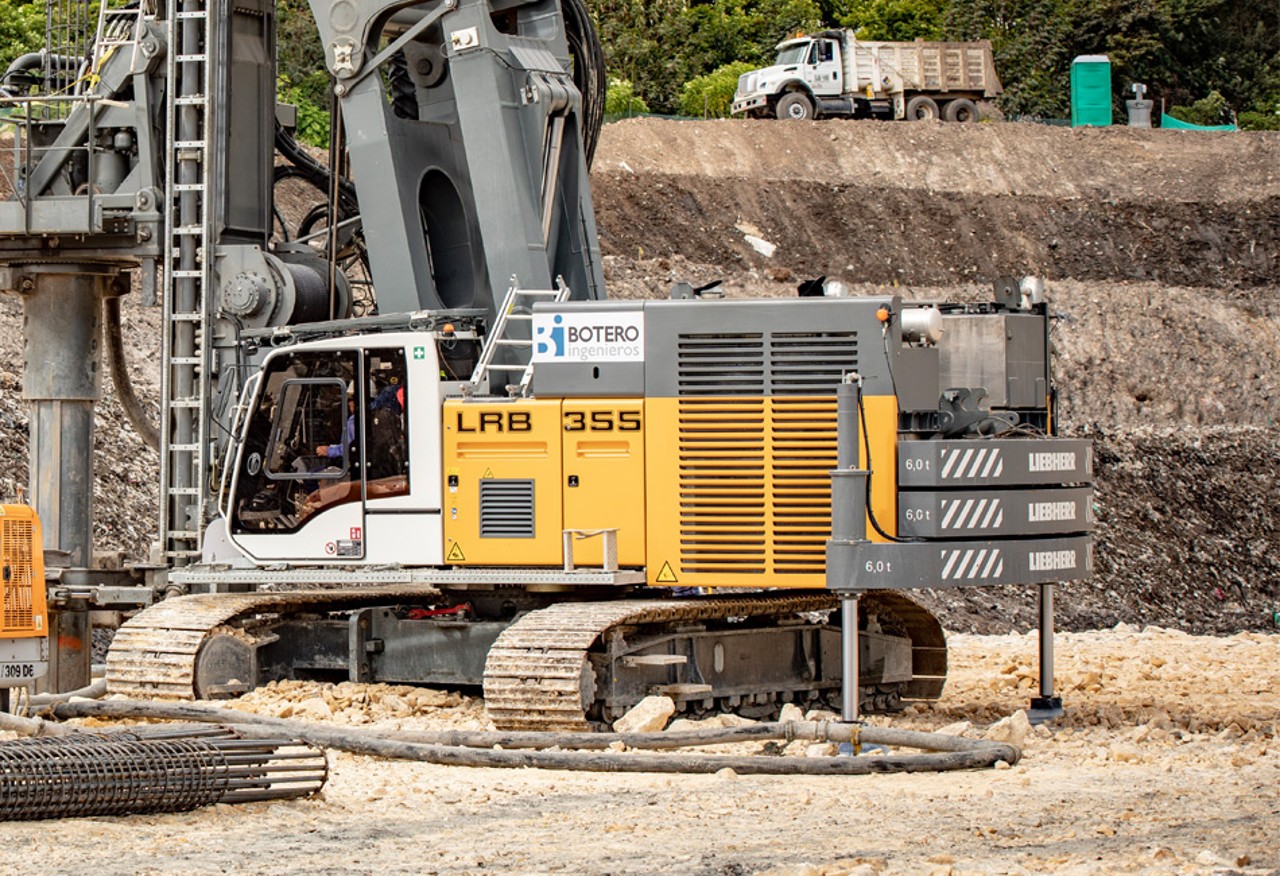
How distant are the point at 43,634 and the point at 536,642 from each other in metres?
2.93

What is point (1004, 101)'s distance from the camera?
1934 inches

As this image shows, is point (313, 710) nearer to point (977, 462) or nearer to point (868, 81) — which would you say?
point (977, 462)

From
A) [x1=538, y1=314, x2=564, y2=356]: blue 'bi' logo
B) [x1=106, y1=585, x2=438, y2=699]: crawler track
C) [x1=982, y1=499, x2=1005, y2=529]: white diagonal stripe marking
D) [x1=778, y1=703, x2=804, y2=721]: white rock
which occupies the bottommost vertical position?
[x1=778, y1=703, x2=804, y2=721]: white rock

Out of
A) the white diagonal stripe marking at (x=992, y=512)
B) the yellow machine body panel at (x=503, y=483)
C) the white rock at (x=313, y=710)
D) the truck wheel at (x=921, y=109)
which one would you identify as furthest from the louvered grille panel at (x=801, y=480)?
the truck wheel at (x=921, y=109)

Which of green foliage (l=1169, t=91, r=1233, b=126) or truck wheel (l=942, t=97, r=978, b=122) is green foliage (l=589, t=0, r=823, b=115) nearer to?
truck wheel (l=942, t=97, r=978, b=122)

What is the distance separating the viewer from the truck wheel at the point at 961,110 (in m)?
44.0

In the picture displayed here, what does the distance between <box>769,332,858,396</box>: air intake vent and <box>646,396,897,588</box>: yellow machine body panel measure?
0.26 ft

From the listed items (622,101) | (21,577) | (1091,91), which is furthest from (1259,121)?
(21,577)

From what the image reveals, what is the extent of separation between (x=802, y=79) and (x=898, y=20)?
401 inches

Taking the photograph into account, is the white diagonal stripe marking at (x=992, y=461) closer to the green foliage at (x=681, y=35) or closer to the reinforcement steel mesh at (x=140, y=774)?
the reinforcement steel mesh at (x=140, y=774)

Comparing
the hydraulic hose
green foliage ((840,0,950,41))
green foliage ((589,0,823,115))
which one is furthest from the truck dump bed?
the hydraulic hose

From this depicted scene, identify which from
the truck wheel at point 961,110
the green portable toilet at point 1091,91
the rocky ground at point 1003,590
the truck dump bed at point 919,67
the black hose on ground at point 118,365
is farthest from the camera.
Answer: the green portable toilet at point 1091,91

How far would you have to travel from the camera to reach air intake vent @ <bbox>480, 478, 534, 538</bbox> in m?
13.0

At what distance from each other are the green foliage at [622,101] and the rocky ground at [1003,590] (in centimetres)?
391
